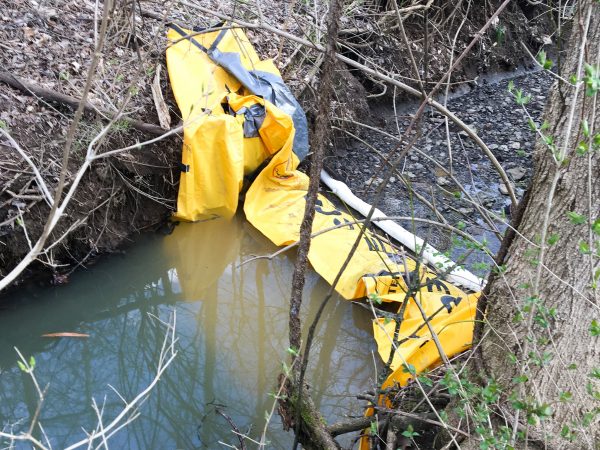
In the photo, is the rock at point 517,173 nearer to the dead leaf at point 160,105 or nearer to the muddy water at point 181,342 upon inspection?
the muddy water at point 181,342

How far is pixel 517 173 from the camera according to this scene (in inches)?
203

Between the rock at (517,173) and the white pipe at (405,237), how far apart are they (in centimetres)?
132

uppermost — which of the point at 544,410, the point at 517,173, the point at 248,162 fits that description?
the point at 544,410

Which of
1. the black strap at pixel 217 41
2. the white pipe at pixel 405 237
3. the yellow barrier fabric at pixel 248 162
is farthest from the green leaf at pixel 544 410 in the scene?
the black strap at pixel 217 41

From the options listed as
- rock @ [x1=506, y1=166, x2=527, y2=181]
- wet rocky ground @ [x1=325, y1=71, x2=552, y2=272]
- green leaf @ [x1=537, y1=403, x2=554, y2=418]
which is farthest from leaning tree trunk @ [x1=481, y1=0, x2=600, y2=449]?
rock @ [x1=506, y1=166, x2=527, y2=181]

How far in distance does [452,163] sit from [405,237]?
116 cm

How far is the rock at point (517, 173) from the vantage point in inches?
201

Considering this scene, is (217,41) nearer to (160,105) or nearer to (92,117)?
(160,105)

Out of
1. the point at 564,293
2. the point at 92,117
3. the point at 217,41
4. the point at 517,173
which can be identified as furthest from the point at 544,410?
the point at 517,173

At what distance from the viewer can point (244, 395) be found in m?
3.31

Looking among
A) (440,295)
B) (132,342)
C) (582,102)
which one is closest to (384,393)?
(440,295)

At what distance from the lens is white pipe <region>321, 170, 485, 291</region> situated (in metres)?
3.64

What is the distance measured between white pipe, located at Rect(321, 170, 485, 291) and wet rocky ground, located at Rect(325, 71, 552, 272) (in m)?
0.13

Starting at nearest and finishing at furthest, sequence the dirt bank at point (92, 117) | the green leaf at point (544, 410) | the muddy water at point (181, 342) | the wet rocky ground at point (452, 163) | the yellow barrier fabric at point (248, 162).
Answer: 1. the green leaf at point (544, 410)
2. the muddy water at point (181, 342)
3. the dirt bank at point (92, 117)
4. the yellow barrier fabric at point (248, 162)
5. the wet rocky ground at point (452, 163)
